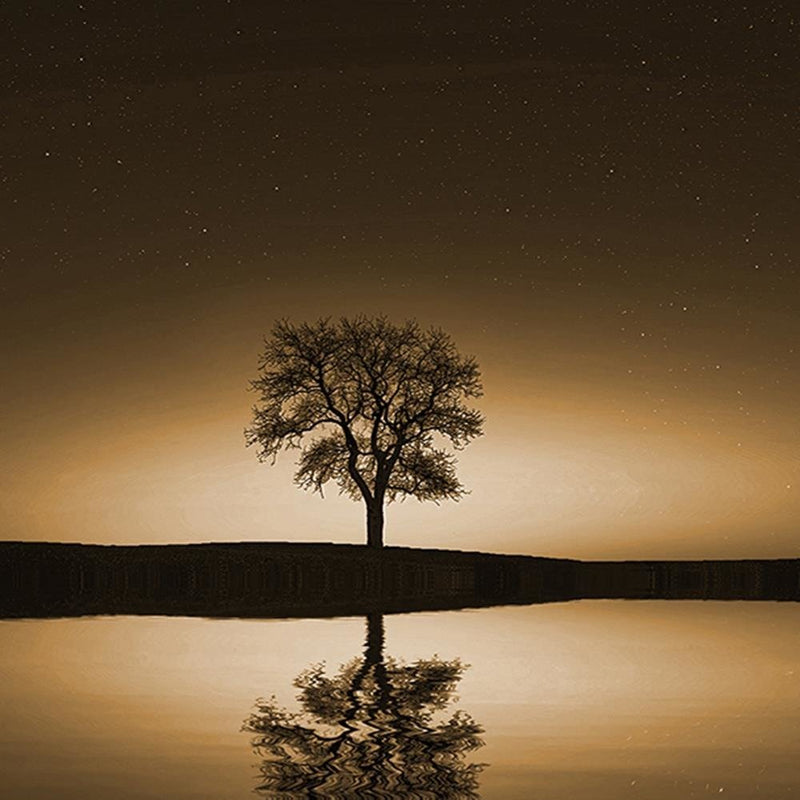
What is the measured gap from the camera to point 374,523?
39531mm

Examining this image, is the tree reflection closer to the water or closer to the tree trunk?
the water

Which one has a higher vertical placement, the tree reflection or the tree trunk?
the tree trunk

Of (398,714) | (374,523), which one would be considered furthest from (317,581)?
(398,714)

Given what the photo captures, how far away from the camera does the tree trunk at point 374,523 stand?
1547 inches

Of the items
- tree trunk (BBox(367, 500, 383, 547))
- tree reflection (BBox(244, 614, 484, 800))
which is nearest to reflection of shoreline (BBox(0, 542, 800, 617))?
tree trunk (BBox(367, 500, 383, 547))

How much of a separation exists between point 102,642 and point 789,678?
30.4ft

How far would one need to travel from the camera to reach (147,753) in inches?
395

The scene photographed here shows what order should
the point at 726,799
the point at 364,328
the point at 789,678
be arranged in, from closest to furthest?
the point at 726,799, the point at 789,678, the point at 364,328

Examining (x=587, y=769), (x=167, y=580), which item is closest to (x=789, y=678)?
(x=587, y=769)

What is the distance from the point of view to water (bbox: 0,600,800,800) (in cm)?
891

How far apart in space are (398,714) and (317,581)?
2116cm

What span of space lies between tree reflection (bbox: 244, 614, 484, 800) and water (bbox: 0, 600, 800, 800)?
0.02m

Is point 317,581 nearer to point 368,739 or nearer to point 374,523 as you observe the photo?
point 374,523

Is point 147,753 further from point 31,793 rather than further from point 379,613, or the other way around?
point 379,613
